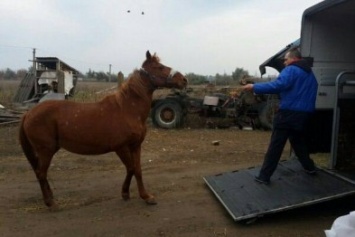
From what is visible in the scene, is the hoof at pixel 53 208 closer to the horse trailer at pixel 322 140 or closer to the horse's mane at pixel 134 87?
the horse's mane at pixel 134 87

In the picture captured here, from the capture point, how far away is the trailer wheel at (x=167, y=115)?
44.2 feet

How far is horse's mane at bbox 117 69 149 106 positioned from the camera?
5508 millimetres

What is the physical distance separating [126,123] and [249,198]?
1715 millimetres

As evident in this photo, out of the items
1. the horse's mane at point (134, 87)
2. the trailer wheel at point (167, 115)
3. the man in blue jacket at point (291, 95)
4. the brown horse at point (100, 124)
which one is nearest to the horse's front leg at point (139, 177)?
the brown horse at point (100, 124)

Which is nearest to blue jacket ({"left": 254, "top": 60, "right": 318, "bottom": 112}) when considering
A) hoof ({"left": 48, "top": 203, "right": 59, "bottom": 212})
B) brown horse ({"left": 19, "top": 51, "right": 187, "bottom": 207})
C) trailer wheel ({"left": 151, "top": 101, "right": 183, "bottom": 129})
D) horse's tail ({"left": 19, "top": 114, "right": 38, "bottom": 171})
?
brown horse ({"left": 19, "top": 51, "right": 187, "bottom": 207})

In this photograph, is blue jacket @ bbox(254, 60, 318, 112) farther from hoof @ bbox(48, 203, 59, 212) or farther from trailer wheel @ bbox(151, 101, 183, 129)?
trailer wheel @ bbox(151, 101, 183, 129)

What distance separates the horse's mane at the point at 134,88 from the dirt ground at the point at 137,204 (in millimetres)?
1377

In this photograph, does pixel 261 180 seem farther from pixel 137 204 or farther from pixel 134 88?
pixel 134 88

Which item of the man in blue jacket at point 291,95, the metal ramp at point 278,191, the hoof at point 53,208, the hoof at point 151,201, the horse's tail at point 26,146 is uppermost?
the man in blue jacket at point 291,95

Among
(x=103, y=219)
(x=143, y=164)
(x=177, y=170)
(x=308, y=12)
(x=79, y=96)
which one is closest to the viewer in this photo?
(x=103, y=219)

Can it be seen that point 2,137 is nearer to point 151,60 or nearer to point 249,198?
point 151,60

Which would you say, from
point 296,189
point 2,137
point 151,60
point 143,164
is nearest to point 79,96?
point 2,137

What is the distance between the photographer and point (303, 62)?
5.20 m

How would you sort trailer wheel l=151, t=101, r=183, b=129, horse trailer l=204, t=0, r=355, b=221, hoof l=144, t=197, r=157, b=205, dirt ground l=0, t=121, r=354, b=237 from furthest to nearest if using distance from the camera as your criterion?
trailer wheel l=151, t=101, r=183, b=129
hoof l=144, t=197, r=157, b=205
horse trailer l=204, t=0, r=355, b=221
dirt ground l=0, t=121, r=354, b=237
